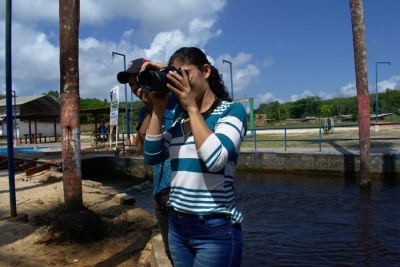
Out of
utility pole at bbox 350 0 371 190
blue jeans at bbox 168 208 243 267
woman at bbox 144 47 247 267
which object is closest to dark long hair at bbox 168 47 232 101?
woman at bbox 144 47 247 267

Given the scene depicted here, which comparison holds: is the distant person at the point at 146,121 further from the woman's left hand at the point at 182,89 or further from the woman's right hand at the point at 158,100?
the woman's left hand at the point at 182,89

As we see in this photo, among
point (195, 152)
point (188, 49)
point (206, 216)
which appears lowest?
point (206, 216)

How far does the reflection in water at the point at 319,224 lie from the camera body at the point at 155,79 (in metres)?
3.98

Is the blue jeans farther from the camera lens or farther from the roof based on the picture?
the roof

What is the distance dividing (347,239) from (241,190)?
4915 mm

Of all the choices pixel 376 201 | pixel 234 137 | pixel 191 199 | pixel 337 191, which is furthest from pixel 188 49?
pixel 337 191

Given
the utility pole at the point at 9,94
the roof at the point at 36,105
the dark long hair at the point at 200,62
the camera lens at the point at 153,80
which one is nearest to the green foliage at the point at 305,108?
the roof at the point at 36,105

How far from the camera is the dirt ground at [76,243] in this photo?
437 cm

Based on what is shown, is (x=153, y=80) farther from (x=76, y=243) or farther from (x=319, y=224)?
(x=319, y=224)

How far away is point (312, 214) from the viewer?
25.9 ft

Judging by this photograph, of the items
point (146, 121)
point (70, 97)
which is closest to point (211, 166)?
point (146, 121)

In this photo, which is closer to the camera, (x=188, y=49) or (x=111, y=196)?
(x=188, y=49)

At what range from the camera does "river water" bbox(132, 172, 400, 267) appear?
17.7ft

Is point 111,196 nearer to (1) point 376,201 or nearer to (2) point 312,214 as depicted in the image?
(2) point 312,214
